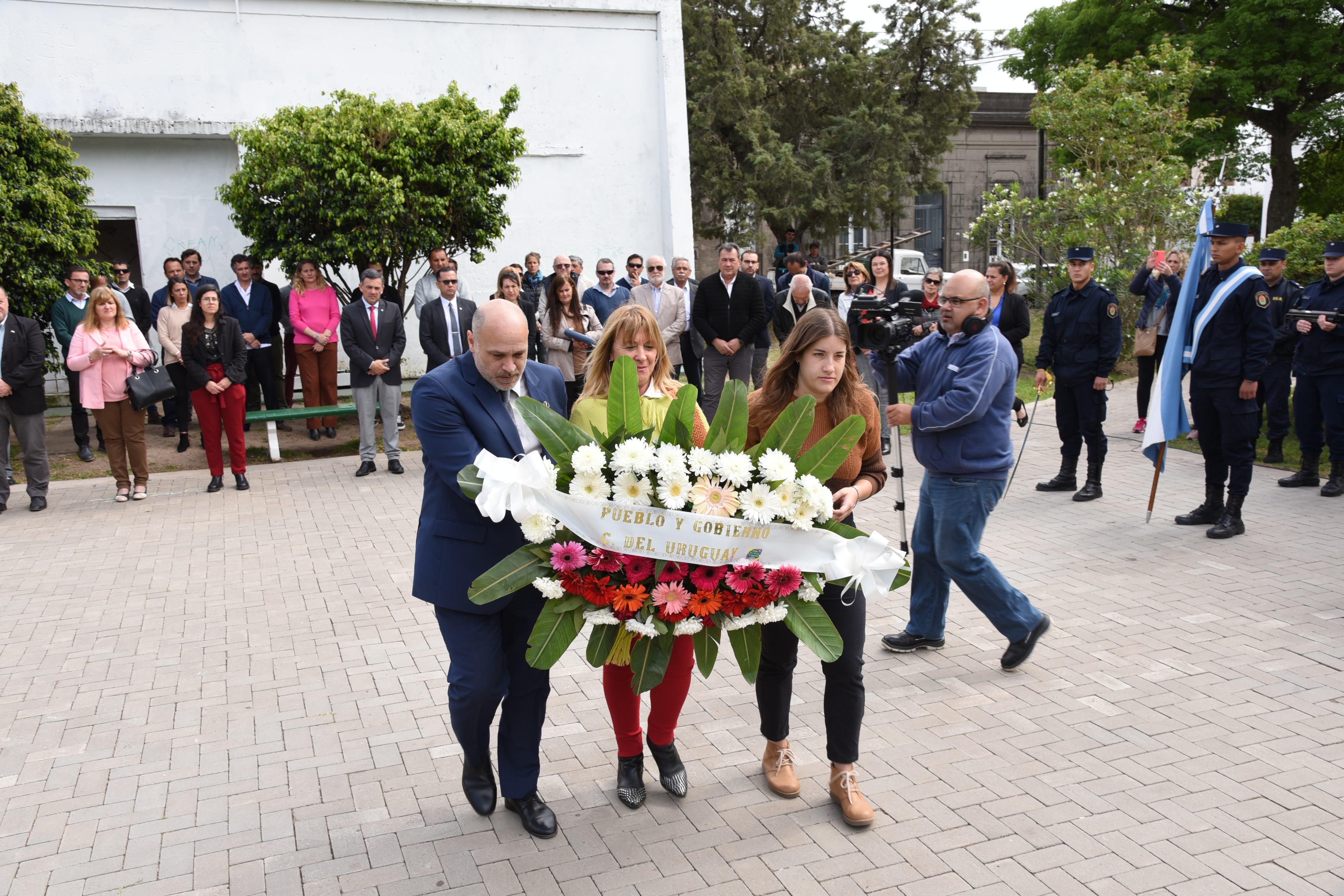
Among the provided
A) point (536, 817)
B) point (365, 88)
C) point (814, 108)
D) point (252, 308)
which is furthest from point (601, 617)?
point (814, 108)

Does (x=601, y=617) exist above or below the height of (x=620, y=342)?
below

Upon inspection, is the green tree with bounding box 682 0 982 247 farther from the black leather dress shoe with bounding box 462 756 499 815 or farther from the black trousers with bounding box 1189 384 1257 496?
the black leather dress shoe with bounding box 462 756 499 815

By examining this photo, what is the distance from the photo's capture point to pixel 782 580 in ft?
11.0

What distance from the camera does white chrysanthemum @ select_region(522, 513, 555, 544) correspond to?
3318mm

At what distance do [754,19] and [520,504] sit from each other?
30.6 m

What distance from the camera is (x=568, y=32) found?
17016mm

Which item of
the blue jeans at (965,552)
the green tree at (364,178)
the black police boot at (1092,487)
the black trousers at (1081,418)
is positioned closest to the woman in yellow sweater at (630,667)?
the blue jeans at (965,552)

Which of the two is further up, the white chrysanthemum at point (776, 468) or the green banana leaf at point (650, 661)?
the white chrysanthemum at point (776, 468)

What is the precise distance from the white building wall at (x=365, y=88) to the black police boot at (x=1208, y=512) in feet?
34.0

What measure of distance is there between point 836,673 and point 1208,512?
530 cm

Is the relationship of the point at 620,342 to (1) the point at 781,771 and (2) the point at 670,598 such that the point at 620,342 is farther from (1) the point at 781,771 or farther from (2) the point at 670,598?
(1) the point at 781,771

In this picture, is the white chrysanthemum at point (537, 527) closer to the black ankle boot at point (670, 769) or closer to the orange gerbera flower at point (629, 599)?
the orange gerbera flower at point (629, 599)

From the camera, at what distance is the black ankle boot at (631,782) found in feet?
13.3

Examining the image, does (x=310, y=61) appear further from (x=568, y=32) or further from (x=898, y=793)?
(x=898, y=793)
